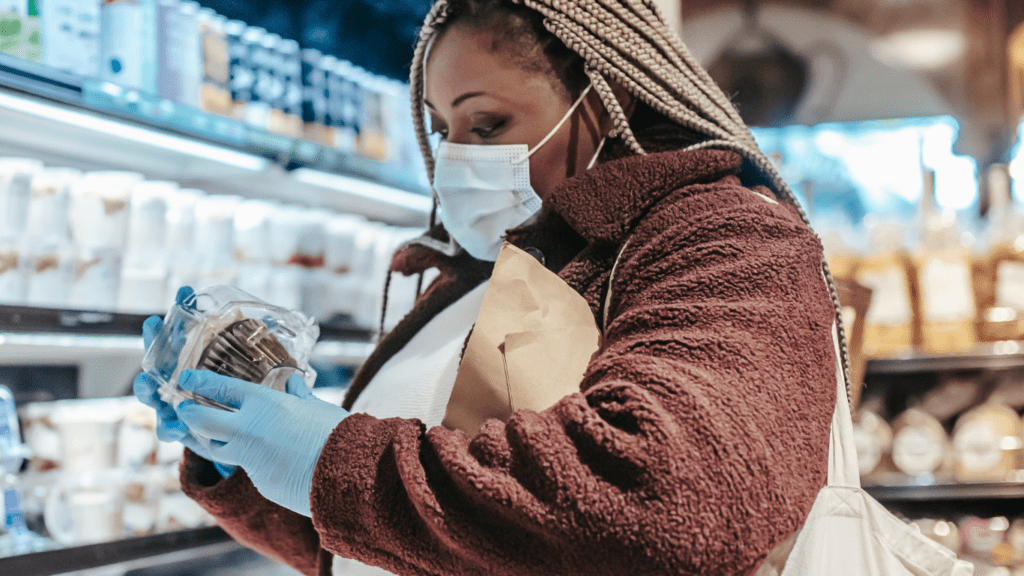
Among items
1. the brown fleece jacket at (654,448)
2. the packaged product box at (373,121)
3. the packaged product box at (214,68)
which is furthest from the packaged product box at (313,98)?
the brown fleece jacket at (654,448)

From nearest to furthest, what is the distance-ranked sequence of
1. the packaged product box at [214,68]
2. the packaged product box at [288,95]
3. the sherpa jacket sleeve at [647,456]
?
the sherpa jacket sleeve at [647,456]
the packaged product box at [214,68]
the packaged product box at [288,95]

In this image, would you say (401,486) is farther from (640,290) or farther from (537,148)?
(537,148)

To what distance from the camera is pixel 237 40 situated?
208cm

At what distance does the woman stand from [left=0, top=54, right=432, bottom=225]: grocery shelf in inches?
38.1

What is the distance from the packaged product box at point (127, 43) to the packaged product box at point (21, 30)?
0.49 feet

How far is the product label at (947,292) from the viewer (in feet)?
8.59

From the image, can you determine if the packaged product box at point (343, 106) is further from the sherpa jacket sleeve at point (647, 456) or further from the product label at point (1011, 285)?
the product label at point (1011, 285)

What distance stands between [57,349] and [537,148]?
4.46 feet

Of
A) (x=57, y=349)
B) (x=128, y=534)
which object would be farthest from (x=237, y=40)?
(x=128, y=534)

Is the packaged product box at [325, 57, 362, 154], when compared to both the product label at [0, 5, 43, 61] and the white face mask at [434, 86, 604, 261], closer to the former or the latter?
the product label at [0, 5, 43, 61]

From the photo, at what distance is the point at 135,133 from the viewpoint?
6.30ft

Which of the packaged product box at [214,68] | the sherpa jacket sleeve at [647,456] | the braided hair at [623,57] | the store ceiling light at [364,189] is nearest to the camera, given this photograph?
the sherpa jacket sleeve at [647,456]

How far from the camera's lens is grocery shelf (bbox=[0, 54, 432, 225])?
1672mm

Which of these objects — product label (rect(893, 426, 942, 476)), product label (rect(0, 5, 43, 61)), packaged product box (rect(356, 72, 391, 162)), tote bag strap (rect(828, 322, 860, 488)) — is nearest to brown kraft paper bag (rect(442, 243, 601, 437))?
tote bag strap (rect(828, 322, 860, 488))
